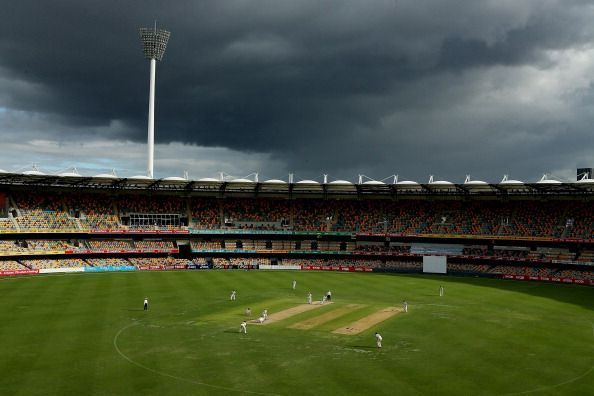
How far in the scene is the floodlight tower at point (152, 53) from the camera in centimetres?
8956

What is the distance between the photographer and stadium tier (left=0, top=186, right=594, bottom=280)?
73.4 meters

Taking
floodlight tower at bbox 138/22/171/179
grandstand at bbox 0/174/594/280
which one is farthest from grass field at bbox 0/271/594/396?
floodlight tower at bbox 138/22/171/179

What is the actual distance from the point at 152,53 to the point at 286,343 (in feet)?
235

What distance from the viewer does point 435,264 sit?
7644 centimetres

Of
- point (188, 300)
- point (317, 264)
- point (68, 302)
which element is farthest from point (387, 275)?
point (68, 302)

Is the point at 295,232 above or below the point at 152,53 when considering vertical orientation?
below

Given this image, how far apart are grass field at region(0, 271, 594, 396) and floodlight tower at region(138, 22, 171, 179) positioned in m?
38.0

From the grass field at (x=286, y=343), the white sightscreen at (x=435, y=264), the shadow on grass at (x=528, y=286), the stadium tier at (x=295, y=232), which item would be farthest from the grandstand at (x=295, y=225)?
the grass field at (x=286, y=343)

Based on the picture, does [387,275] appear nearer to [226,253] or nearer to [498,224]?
[498,224]

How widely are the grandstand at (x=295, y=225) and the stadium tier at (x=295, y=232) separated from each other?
172mm

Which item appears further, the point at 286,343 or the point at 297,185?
the point at 297,185

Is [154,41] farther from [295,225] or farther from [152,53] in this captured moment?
[295,225]

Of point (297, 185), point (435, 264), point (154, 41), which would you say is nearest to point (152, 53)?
point (154, 41)

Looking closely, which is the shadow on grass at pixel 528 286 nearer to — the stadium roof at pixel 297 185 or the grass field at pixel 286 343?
the grass field at pixel 286 343
